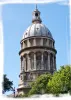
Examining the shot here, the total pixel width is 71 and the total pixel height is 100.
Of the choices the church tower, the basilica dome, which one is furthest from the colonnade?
the basilica dome

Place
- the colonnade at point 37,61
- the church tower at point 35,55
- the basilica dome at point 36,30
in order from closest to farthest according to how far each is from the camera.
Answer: the church tower at point 35,55 → the colonnade at point 37,61 → the basilica dome at point 36,30

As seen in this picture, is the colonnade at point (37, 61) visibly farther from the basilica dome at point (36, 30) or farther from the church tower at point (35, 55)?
the basilica dome at point (36, 30)

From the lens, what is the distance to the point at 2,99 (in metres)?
2.86

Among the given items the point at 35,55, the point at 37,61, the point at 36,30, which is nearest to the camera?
the point at 35,55

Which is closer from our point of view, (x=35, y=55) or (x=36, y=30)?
(x=35, y=55)

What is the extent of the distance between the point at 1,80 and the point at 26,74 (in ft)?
95.3

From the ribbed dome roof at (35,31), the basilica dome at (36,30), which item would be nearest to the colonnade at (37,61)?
the basilica dome at (36,30)

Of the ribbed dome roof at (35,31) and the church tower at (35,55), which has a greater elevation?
the ribbed dome roof at (35,31)

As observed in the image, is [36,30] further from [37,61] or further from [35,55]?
[37,61]

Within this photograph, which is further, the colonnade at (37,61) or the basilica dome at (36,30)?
the basilica dome at (36,30)

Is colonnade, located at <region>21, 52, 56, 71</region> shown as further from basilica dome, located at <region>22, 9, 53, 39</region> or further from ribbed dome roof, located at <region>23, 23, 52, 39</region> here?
ribbed dome roof, located at <region>23, 23, 52, 39</region>

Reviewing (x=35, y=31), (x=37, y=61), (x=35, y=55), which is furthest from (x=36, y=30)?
(x=37, y=61)

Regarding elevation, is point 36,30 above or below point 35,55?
above

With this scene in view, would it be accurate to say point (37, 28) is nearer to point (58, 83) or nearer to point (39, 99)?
point (58, 83)
